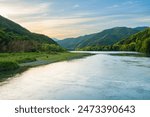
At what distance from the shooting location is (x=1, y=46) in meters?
115

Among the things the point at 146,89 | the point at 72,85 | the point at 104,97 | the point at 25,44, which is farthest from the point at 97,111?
the point at 25,44

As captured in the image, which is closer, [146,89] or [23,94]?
[23,94]

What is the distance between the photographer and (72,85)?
36.2m

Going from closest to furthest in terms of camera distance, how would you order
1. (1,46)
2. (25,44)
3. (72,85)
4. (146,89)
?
(146,89), (72,85), (1,46), (25,44)

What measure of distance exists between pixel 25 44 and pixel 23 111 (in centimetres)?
11373

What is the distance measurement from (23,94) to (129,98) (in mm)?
9891

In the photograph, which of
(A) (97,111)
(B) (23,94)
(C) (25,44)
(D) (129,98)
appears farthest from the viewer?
(C) (25,44)

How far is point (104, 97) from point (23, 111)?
41.3 ft

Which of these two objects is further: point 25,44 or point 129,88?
point 25,44

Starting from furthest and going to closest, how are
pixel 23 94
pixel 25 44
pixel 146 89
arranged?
pixel 25 44 < pixel 146 89 < pixel 23 94

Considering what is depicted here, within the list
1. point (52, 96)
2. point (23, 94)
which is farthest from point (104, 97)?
point (23, 94)

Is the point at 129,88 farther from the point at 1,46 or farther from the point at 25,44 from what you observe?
the point at 25,44

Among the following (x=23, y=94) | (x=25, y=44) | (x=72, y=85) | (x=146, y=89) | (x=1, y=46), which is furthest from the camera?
(x=25, y=44)

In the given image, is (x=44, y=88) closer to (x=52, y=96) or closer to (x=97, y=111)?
(x=52, y=96)
